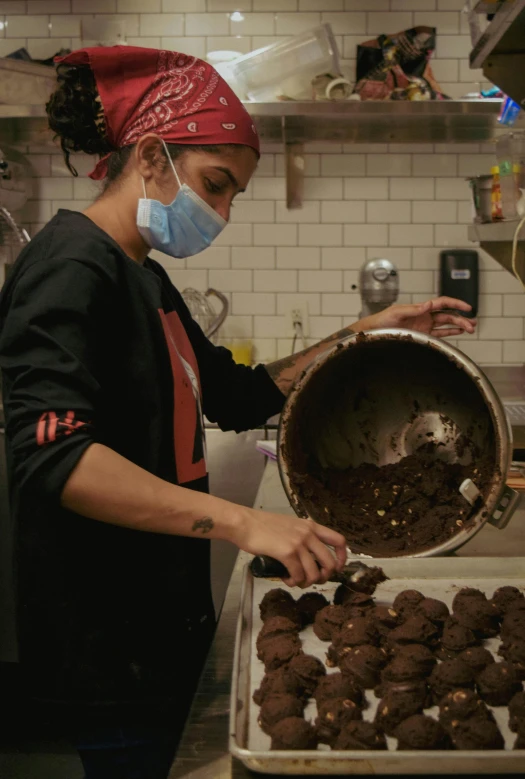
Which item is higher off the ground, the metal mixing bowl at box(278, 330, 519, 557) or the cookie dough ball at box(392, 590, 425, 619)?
the metal mixing bowl at box(278, 330, 519, 557)

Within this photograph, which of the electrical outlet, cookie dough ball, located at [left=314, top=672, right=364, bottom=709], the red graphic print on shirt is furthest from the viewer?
the electrical outlet

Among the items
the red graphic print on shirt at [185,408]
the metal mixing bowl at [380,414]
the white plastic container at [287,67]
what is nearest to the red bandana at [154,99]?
the red graphic print on shirt at [185,408]

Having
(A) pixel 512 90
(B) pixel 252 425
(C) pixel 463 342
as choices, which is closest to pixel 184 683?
(B) pixel 252 425

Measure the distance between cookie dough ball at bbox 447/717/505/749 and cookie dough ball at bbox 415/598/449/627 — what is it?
10.9 inches

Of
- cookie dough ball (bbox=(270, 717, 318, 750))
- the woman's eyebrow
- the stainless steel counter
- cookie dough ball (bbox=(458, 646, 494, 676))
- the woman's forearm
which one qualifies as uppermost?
the woman's eyebrow

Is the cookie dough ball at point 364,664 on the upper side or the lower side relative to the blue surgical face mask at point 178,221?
lower

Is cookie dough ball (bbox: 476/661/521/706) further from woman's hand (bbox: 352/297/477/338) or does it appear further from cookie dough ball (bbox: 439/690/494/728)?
woman's hand (bbox: 352/297/477/338)

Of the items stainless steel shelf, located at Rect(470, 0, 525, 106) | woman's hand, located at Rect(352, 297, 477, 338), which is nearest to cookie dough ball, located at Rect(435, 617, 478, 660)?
woman's hand, located at Rect(352, 297, 477, 338)

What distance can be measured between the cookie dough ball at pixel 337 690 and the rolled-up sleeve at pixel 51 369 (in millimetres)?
444

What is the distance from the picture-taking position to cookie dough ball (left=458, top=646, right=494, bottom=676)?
3.41 ft

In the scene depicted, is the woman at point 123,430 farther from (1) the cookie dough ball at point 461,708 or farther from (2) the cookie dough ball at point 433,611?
(1) the cookie dough ball at point 461,708

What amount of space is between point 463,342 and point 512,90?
216cm

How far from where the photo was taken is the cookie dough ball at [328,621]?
3.84 ft

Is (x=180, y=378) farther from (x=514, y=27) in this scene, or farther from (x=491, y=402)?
(x=514, y=27)
